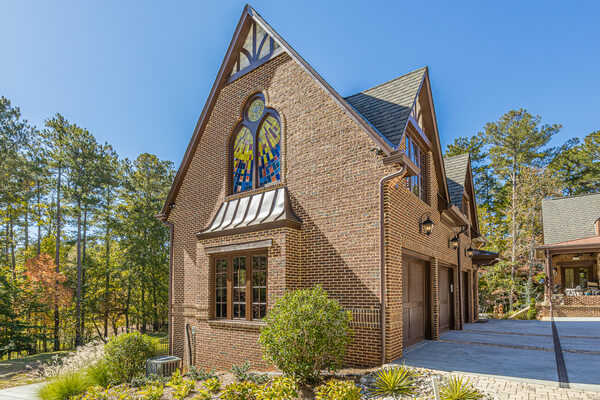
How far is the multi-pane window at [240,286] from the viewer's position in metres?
9.41

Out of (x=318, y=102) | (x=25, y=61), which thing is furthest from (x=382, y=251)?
(x=25, y=61)

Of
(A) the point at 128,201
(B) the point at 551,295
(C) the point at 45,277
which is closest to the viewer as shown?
(B) the point at 551,295

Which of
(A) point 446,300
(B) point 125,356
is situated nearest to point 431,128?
(A) point 446,300

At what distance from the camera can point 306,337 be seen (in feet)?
21.5

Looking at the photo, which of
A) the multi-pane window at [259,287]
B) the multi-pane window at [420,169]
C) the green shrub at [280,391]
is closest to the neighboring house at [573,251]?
the multi-pane window at [420,169]

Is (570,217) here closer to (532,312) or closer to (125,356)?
(532,312)

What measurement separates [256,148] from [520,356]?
816 cm

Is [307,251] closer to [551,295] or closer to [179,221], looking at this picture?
[179,221]

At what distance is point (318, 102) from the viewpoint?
9453 millimetres

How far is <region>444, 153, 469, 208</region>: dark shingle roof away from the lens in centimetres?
1439

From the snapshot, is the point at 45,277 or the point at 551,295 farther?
the point at 45,277

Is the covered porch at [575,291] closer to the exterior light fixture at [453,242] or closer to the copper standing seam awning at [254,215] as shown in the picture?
the exterior light fixture at [453,242]

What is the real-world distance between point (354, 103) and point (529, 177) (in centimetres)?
2437

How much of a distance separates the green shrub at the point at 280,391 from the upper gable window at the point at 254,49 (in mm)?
8324
